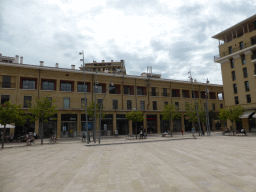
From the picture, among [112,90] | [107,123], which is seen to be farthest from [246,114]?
[107,123]

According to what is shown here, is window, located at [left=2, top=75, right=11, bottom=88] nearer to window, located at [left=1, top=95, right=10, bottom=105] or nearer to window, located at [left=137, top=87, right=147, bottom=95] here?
window, located at [left=1, top=95, right=10, bottom=105]

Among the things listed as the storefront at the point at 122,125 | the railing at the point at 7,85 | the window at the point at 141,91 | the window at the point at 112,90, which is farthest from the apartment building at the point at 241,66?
the railing at the point at 7,85

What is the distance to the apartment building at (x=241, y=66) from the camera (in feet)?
112

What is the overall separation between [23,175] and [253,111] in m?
37.9

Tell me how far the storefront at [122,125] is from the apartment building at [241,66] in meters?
22.1

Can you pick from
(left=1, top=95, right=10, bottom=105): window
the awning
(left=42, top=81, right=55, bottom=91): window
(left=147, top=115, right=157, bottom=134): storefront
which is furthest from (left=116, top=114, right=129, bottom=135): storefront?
the awning

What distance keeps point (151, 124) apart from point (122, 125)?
670 cm

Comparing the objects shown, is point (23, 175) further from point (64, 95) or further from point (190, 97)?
point (190, 97)

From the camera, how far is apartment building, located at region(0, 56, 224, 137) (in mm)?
30312

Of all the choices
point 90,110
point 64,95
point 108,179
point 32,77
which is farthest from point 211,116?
point 108,179

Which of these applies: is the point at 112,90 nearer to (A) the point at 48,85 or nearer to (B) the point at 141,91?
(B) the point at 141,91

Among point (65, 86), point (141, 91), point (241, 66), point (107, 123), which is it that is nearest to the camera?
point (65, 86)

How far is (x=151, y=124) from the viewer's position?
39.6 meters

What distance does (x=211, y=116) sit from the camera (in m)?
44.8
